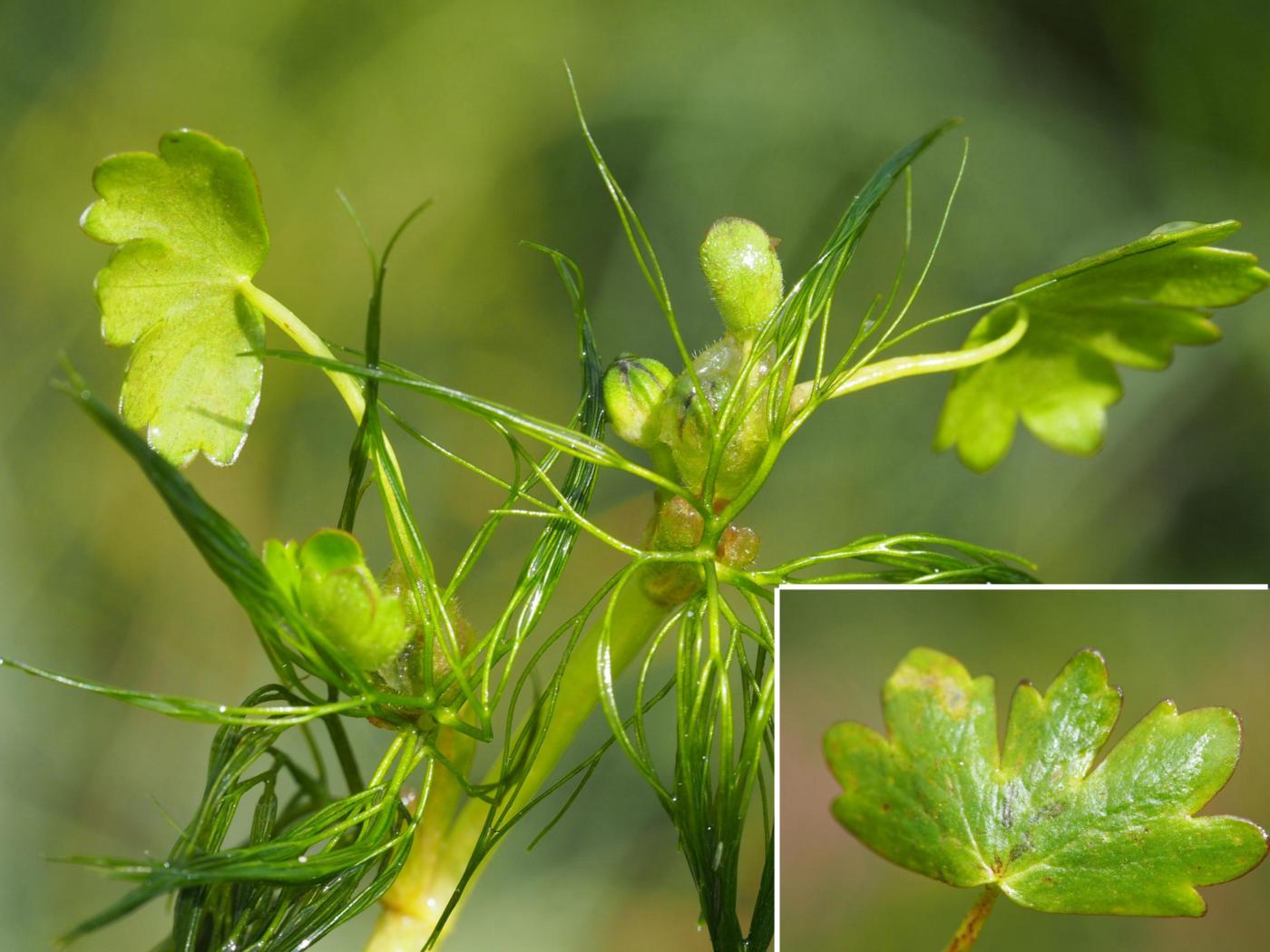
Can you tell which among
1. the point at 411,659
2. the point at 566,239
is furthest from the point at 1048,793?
the point at 566,239

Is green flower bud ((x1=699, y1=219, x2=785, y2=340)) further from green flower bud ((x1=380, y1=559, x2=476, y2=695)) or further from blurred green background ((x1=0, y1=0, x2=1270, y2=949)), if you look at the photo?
blurred green background ((x1=0, y1=0, x2=1270, y2=949))

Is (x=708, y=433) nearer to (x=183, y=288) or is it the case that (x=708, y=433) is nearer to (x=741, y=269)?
(x=741, y=269)

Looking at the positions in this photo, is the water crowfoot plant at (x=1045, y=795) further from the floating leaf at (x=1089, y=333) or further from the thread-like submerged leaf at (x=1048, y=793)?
the floating leaf at (x=1089, y=333)

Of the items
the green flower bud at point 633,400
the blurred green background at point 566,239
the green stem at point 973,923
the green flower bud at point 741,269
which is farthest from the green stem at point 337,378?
the blurred green background at point 566,239

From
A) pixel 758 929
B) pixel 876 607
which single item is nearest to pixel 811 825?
pixel 876 607

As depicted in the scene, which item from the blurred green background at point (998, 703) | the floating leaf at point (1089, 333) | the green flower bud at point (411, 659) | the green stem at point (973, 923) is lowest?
the green stem at point (973, 923)

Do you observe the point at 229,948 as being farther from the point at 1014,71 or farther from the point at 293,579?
the point at 1014,71
